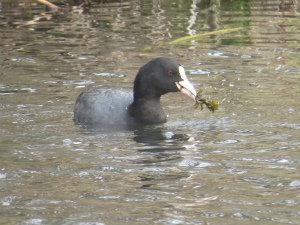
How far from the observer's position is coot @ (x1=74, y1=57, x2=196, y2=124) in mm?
6789

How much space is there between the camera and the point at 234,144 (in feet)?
19.1

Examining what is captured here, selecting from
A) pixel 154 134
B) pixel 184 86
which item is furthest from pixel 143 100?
pixel 154 134

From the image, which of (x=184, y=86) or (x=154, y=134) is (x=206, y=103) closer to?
(x=184, y=86)

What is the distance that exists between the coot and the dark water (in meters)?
0.19

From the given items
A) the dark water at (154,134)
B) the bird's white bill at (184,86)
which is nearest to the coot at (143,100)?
the bird's white bill at (184,86)

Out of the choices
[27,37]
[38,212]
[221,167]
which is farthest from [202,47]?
[38,212]

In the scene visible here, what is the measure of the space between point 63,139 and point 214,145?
1.40 m

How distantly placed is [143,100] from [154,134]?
0.61m

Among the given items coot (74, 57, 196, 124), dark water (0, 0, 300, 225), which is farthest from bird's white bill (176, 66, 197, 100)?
dark water (0, 0, 300, 225)

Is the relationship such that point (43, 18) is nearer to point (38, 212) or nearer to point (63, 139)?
point (63, 139)

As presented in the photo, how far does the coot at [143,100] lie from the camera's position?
6789 mm

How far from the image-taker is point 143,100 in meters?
6.92

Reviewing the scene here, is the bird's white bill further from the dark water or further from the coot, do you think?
the dark water

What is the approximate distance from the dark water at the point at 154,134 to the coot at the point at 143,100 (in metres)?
0.19
